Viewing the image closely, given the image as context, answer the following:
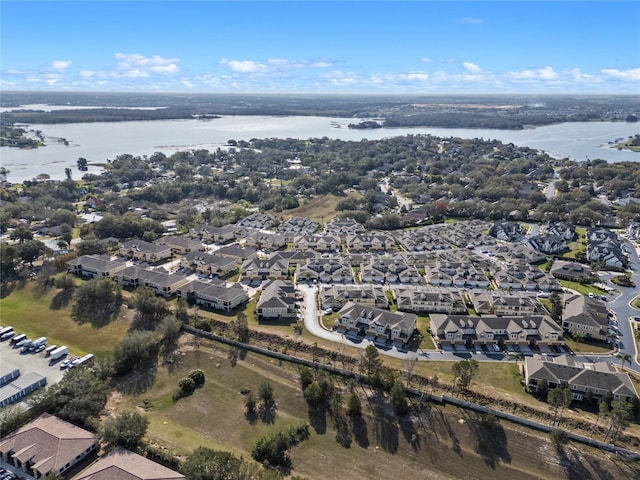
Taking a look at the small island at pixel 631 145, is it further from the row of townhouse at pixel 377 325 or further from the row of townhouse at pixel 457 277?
the row of townhouse at pixel 377 325

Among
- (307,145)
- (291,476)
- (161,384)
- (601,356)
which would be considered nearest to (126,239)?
(161,384)

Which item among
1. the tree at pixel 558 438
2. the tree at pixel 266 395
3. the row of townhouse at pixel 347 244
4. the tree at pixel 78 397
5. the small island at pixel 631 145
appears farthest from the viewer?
the small island at pixel 631 145

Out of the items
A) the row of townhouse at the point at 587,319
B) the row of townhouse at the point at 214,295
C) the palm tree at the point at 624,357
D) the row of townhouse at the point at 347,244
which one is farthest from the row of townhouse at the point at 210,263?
the palm tree at the point at 624,357

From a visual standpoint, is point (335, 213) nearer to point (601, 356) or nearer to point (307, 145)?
point (601, 356)

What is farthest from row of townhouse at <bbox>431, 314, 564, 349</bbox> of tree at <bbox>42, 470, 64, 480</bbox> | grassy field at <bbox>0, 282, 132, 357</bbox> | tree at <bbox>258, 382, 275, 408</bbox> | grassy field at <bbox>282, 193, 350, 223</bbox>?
grassy field at <bbox>282, 193, 350, 223</bbox>

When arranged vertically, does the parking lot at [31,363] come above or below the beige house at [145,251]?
below

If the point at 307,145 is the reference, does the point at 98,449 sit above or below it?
below
